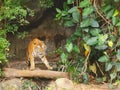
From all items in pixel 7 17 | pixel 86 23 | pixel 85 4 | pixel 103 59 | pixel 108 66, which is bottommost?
pixel 108 66

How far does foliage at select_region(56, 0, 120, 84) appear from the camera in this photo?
6.57 m

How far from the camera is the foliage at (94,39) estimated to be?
657 centimetres

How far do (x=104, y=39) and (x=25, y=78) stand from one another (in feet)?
5.98

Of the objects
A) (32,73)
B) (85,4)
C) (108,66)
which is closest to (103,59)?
(108,66)

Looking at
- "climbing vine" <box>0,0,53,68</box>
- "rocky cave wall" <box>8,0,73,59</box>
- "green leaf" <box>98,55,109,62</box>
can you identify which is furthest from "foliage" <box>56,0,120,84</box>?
"rocky cave wall" <box>8,0,73,59</box>

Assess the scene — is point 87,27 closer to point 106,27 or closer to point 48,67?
point 106,27

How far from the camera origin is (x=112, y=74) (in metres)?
6.64

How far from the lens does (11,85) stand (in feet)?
21.9

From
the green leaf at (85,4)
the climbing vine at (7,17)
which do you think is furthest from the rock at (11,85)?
the green leaf at (85,4)

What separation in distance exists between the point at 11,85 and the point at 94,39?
1.89m

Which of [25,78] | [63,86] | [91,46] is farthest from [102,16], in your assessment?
[25,78]

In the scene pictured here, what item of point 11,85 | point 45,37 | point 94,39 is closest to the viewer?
point 94,39

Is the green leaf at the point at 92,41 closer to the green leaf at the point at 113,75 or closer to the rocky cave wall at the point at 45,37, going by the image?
the green leaf at the point at 113,75

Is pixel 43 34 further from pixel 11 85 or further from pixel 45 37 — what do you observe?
pixel 11 85
